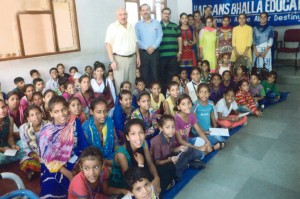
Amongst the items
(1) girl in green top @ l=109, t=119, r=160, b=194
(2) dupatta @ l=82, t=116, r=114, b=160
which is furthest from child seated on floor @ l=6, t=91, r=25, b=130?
(1) girl in green top @ l=109, t=119, r=160, b=194

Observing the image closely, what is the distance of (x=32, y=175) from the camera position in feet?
7.73

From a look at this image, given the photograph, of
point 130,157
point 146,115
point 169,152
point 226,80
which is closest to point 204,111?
point 146,115

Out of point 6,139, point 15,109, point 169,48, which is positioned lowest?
point 6,139

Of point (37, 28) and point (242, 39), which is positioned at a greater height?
point (37, 28)

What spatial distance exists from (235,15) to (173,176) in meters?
5.24

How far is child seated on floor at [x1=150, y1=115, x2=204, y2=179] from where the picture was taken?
2.21 m

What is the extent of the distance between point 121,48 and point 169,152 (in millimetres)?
2021

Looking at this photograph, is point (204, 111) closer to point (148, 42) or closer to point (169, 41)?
point (148, 42)

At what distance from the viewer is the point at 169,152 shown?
2.34 meters

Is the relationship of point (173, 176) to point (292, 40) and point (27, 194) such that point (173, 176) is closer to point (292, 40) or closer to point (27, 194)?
point (27, 194)

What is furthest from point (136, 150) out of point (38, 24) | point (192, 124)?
point (38, 24)

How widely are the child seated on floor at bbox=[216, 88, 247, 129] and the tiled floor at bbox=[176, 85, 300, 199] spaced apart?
4.8 inches

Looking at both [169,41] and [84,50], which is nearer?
[169,41]

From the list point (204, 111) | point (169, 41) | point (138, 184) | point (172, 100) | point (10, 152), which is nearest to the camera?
point (138, 184)
